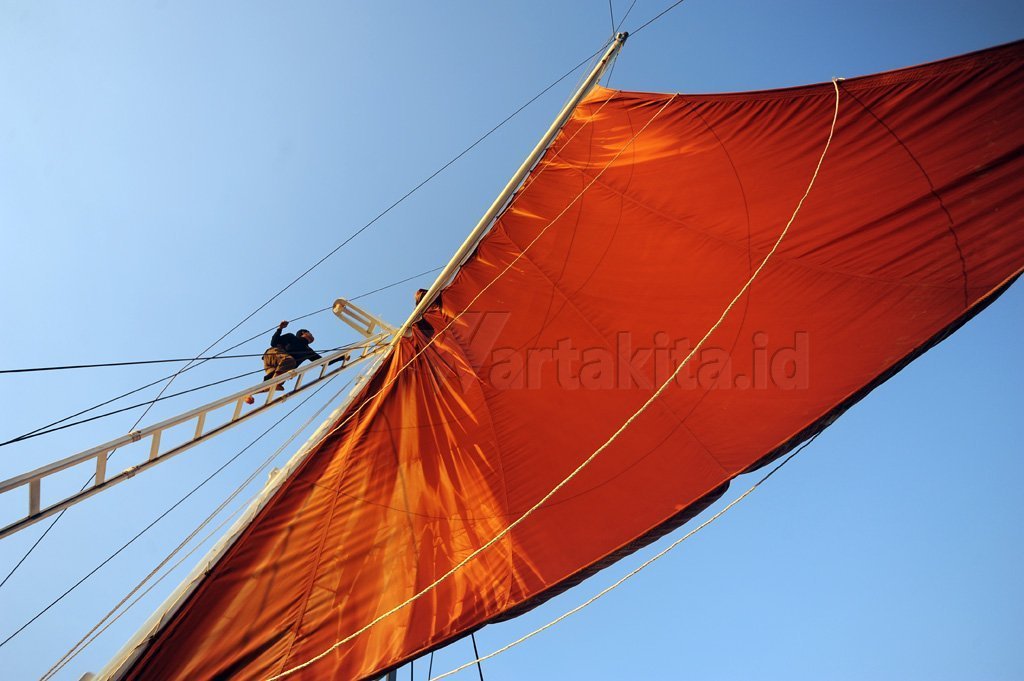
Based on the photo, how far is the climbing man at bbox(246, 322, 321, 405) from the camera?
6.79m

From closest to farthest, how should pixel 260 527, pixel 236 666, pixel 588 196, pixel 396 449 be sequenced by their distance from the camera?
1. pixel 236 666
2. pixel 260 527
3. pixel 396 449
4. pixel 588 196

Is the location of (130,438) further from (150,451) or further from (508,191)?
(508,191)

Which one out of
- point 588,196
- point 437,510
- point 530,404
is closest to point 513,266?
point 588,196

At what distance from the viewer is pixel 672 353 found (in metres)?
5.50

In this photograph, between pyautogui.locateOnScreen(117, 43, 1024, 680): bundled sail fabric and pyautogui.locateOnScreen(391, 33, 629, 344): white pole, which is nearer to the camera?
pyautogui.locateOnScreen(117, 43, 1024, 680): bundled sail fabric

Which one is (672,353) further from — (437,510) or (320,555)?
(320,555)

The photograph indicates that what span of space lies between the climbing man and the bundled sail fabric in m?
0.89

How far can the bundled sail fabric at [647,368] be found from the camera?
4.20m

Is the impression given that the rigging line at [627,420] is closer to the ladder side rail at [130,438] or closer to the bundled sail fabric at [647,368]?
the bundled sail fabric at [647,368]

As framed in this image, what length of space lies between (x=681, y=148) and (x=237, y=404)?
17.4ft

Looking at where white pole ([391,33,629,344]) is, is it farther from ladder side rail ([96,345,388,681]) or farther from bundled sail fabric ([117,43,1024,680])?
A: ladder side rail ([96,345,388,681])

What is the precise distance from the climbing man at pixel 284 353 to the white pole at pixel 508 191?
106 centimetres

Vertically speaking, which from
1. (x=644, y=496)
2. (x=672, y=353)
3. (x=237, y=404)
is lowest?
(x=644, y=496)

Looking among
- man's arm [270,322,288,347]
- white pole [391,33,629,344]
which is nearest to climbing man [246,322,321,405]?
man's arm [270,322,288,347]
